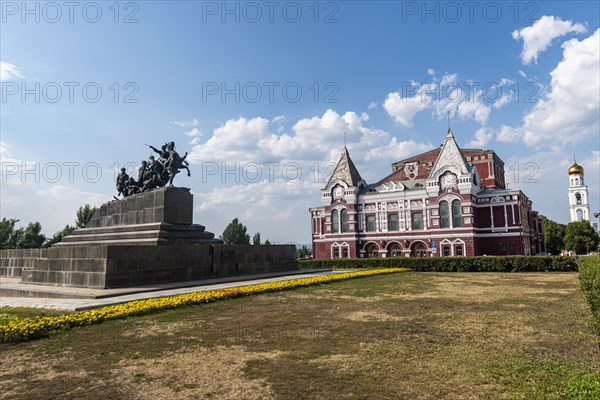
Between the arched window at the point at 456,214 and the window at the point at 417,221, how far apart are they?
3.66 meters

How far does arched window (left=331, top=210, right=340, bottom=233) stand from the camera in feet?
162

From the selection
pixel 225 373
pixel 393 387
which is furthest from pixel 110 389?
pixel 393 387

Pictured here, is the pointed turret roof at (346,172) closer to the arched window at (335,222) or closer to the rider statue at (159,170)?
the arched window at (335,222)

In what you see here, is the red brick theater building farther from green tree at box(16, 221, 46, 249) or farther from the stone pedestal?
green tree at box(16, 221, 46, 249)

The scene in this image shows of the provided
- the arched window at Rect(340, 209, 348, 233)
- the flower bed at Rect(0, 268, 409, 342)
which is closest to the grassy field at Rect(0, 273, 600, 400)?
the flower bed at Rect(0, 268, 409, 342)

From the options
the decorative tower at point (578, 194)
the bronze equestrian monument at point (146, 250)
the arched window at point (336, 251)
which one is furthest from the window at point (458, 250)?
the decorative tower at point (578, 194)

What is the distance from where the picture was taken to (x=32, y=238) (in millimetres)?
47500

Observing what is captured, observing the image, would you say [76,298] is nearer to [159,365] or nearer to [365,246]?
[159,365]

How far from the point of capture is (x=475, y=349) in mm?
7062

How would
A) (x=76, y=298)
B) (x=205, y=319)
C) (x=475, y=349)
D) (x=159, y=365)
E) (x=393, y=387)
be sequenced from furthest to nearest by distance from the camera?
1. (x=76, y=298)
2. (x=205, y=319)
3. (x=475, y=349)
4. (x=159, y=365)
5. (x=393, y=387)

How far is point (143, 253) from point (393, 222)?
33952 millimetres

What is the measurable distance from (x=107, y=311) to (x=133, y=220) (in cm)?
1303

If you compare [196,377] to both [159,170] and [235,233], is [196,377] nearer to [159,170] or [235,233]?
[159,170]

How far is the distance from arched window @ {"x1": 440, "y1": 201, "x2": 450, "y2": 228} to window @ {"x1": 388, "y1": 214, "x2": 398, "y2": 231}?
517 centimetres
